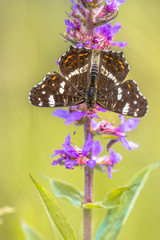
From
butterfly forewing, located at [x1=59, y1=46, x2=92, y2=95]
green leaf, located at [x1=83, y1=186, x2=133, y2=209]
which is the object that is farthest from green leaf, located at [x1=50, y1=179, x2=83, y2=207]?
butterfly forewing, located at [x1=59, y1=46, x2=92, y2=95]

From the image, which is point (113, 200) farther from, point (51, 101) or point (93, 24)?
point (93, 24)

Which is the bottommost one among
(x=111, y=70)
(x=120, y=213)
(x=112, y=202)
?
(x=120, y=213)

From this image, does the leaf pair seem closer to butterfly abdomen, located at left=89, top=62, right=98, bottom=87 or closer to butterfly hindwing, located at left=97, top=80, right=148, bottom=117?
butterfly hindwing, located at left=97, top=80, right=148, bottom=117

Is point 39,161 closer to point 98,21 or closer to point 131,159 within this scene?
point 131,159

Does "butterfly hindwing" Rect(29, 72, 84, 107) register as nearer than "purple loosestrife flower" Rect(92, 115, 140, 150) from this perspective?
Yes

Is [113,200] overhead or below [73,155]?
below

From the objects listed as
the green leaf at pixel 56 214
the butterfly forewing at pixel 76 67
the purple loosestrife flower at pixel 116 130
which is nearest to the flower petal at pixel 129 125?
the purple loosestrife flower at pixel 116 130

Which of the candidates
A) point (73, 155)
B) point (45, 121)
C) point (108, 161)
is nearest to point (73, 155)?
point (73, 155)
